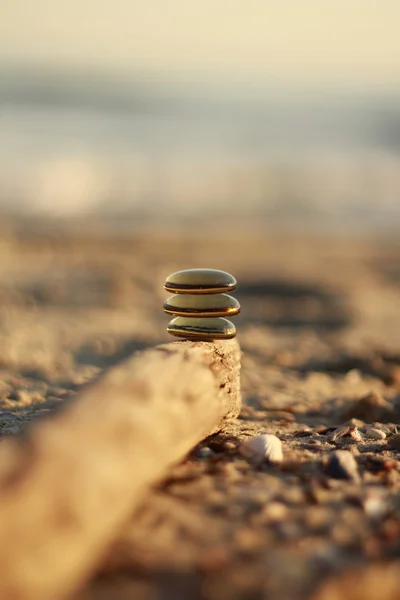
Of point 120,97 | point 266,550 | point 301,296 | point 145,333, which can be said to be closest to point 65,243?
point 301,296

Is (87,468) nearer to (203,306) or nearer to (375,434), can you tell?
(203,306)

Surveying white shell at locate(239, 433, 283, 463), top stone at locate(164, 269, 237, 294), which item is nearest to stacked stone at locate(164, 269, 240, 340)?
top stone at locate(164, 269, 237, 294)

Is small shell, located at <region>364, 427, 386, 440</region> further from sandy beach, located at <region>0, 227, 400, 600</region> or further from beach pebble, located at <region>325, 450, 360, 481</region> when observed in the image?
beach pebble, located at <region>325, 450, 360, 481</region>

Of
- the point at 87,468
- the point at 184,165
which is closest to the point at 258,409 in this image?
the point at 87,468

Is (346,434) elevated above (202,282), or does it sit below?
below

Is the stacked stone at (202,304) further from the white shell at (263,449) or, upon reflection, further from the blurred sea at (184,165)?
the blurred sea at (184,165)

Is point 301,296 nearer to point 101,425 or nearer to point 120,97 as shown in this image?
point 101,425

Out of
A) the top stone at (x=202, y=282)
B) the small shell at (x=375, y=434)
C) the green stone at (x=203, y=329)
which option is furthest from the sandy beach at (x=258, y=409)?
the top stone at (x=202, y=282)
